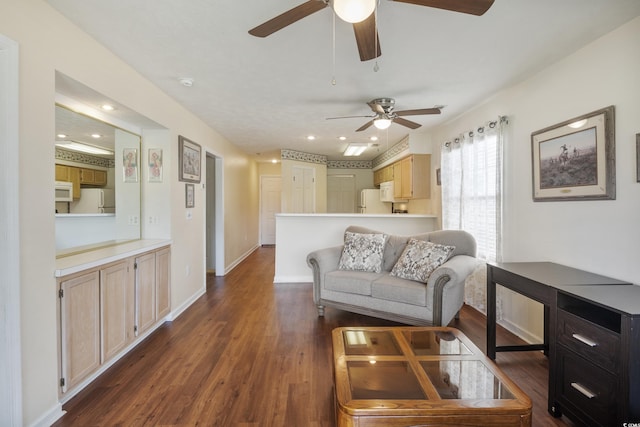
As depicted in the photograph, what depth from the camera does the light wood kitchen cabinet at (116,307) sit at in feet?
7.03

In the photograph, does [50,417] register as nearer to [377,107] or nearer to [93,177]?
[93,177]

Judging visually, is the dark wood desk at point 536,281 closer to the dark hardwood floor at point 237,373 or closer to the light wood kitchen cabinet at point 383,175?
the dark hardwood floor at point 237,373

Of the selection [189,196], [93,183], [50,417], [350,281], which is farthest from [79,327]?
[350,281]

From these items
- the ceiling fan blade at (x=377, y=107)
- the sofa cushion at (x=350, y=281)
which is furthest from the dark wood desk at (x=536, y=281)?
the ceiling fan blade at (x=377, y=107)

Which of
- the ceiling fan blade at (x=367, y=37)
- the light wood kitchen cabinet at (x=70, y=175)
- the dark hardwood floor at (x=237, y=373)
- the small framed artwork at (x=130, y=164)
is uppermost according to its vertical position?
Result: the ceiling fan blade at (x=367, y=37)

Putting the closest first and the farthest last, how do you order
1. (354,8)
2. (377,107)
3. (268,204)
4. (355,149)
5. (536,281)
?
(354,8)
(536,281)
(377,107)
(355,149)
(268,204)

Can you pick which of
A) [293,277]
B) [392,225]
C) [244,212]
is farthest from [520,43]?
[244,212]

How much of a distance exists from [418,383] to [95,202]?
279cm

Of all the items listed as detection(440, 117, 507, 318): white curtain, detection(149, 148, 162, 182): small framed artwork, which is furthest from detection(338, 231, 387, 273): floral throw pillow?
detection(149, 148, 162, 182): small framed artwork

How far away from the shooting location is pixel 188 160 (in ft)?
11.8

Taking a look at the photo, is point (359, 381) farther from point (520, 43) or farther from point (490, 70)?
point (490, 70)

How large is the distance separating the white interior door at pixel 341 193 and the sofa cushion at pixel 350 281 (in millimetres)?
4856

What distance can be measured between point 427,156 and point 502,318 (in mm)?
2608

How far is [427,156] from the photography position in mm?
4730
